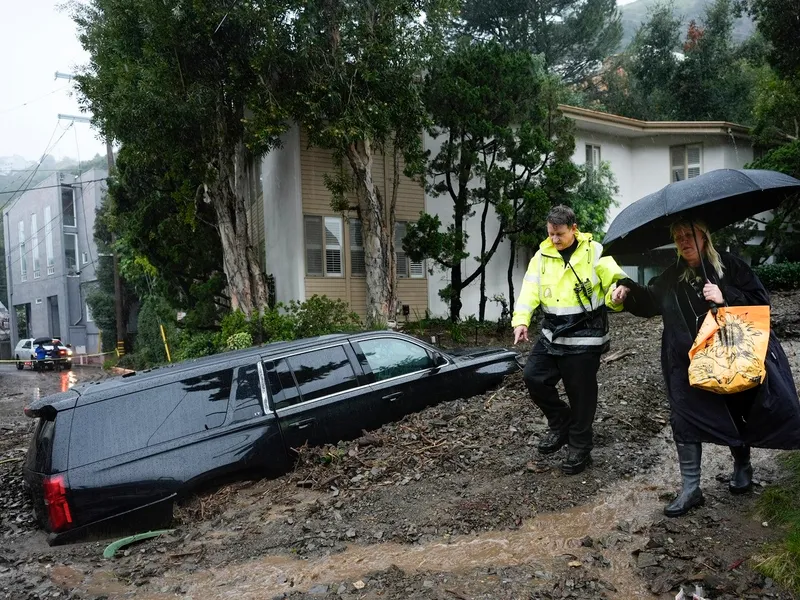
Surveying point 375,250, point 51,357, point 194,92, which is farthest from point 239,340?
point 51,357

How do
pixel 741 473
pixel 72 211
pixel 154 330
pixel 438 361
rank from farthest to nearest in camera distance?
pixel 72 211 < pixel 154 330 < pixel 438 361 < pixel 741 473

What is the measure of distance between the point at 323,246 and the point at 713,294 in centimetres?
1403

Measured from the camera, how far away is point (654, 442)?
5.80 m

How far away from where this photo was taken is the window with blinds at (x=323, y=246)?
669 inches

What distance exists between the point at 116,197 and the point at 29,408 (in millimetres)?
15703

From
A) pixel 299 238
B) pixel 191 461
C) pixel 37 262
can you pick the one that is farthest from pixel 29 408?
pixel 37 262

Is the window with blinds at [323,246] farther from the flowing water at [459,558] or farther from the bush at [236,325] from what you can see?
the flowing water at [459,558]

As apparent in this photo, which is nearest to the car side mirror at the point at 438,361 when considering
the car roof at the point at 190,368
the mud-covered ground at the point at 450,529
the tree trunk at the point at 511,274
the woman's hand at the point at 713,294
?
the mud-covered ground at the point at 450,529

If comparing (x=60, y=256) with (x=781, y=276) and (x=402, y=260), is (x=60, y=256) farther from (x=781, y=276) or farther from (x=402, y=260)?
(x=781, y=276)

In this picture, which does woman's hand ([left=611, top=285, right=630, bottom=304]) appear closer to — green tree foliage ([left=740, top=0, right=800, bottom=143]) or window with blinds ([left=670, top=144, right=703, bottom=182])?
green tree foliage ([left=740, top=0, right=800, bottom=143])

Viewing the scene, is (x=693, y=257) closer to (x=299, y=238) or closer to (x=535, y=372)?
(x=535, y=372)

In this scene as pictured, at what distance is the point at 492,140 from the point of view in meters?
16.3

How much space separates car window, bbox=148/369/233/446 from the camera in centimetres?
518

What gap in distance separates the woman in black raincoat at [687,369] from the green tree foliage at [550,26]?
1198 inches
